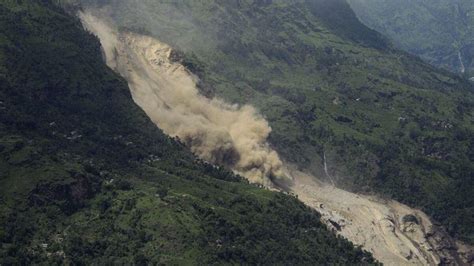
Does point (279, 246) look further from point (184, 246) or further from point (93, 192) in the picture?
point (93, 192)

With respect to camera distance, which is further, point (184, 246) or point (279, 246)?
point (279, 246)

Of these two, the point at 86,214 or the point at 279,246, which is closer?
the point at 86,214

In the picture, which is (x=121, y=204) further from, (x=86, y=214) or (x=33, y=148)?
(x=33, y=148)

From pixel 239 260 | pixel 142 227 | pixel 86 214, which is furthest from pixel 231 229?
pixel 86 214

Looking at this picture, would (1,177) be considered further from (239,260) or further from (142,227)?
(239,260)

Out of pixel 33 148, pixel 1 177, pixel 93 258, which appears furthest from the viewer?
pixel 33 148

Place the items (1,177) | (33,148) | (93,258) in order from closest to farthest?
(93,258)
(1,177)
(33,148)

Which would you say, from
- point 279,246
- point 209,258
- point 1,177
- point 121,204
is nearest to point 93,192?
point 121,204

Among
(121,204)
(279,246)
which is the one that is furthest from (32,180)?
(279,246)
